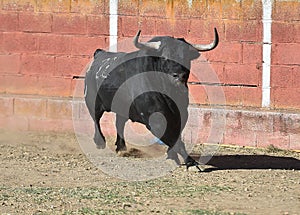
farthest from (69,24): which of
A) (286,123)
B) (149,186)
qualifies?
(149,186)

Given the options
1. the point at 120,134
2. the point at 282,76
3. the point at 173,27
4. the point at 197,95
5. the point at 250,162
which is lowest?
the point at 250,162

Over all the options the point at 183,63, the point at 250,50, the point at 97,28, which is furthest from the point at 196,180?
the point at 97,28

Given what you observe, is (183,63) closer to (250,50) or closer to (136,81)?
(136,81)

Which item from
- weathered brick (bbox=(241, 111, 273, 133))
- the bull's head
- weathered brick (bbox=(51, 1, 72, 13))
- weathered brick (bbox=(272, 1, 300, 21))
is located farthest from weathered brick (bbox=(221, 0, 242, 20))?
weathered brick (bbox=(51, 1, 72, 13))

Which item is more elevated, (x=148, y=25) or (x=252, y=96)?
(x=148, y=25)

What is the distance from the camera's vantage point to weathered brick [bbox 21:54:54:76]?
488 inches

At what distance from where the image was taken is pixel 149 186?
829cm

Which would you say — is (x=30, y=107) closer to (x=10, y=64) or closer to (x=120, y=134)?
(x=10, y=64)

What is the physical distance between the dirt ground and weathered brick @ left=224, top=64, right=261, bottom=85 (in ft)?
3.39

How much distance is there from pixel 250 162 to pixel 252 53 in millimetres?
1943

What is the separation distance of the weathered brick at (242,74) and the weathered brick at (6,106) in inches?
116

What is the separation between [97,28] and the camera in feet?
39.9

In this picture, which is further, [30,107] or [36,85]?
[36,85]

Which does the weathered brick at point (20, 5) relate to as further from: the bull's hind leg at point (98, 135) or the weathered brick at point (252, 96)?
the weathered brick at point (252, 96)
